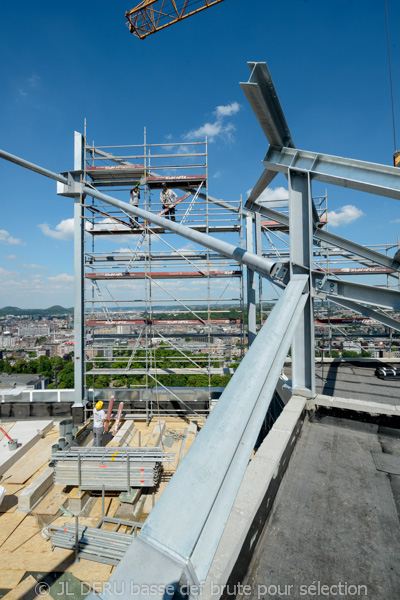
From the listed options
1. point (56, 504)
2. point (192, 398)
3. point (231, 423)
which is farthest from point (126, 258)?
point (231, 423)

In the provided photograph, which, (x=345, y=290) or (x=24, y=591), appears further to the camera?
(x=24, y=591)

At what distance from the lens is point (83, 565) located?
5.28 meters

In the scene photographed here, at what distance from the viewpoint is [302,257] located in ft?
14.4

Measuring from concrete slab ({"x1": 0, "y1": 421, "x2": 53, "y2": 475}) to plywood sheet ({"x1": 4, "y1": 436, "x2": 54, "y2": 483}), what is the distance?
0.14 m

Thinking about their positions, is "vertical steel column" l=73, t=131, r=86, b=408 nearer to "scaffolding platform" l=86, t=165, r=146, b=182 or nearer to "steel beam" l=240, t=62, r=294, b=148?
"scaffolding platform" l=86, t=165, r=146, b=182

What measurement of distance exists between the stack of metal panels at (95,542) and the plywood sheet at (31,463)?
2.83 metres

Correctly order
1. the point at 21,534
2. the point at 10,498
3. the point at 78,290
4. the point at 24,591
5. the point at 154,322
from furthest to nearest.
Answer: the point at 78,290 < the point at 154,322 < the point at 10,498 < the point at 21,534 < the point at 24,591

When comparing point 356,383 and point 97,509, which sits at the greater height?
point 356,383

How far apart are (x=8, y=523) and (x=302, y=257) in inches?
316

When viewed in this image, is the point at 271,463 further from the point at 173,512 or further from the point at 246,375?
the point at 173,512

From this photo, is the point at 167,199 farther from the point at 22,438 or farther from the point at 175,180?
the point at 22,438

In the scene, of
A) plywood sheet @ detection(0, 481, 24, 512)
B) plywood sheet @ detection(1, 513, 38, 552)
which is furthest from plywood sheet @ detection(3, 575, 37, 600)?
plywood sheet @ detection(0, 481, 24, 512)

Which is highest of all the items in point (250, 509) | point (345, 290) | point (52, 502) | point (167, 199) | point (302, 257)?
Result: point (167, 199)

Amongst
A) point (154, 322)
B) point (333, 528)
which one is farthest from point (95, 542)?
point (154, 322)
